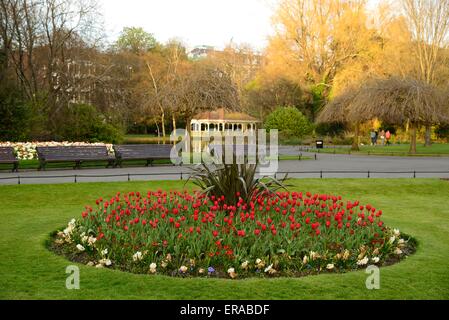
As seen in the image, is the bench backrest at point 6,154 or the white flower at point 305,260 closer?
the white flower at point 305,260

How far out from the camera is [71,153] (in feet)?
67.0

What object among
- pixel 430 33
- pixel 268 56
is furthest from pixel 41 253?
pixel 268 56

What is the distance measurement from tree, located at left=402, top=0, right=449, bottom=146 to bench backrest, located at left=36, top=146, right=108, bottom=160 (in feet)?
96.7

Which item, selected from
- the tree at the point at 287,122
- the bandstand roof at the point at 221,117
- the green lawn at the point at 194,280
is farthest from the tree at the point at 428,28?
the green lawn at the point at 194,280

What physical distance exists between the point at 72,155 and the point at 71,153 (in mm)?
115

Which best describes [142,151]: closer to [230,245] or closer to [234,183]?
[234,183]

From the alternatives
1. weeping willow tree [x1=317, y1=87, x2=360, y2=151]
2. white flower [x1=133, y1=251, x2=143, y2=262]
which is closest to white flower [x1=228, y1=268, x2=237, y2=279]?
white flower [x1=133, y1=251, x2=143, y2=262]

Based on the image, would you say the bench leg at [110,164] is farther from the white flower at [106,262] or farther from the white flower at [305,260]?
the white flower at [305,260]

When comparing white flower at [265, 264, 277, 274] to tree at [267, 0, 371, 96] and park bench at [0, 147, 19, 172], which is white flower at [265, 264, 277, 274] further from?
tree at [267, 0, 371, 96]

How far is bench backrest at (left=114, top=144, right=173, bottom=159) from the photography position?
70.2 ft

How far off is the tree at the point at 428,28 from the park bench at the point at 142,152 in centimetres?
2655

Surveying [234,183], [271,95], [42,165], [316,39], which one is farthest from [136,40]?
[234,183]

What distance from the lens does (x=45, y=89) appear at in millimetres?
31625

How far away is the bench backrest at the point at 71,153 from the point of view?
19.7 meters
